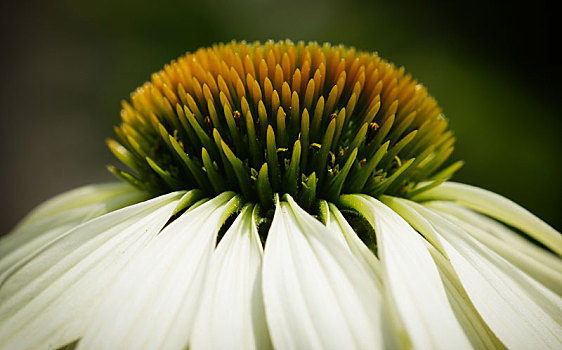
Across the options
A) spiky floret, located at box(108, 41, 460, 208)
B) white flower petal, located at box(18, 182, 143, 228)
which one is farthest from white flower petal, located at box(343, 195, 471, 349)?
white flower petal, located at box(18, 182, 143, 228)

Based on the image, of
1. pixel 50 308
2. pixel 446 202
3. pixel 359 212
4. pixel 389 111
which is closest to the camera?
pixel 50 308

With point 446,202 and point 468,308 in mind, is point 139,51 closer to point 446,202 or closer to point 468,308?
point 446,202

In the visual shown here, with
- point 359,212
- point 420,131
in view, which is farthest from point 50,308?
point 420,131

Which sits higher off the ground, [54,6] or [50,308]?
[54,6]

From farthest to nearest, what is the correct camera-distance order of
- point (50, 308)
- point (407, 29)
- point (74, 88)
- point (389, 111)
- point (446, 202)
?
point (74, 88), point (407, 29), point (446, 202), point (389, 111), point (50, 308)

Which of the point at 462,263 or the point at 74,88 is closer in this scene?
the point at 462,263

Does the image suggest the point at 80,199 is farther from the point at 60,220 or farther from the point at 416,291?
the point at 416,291

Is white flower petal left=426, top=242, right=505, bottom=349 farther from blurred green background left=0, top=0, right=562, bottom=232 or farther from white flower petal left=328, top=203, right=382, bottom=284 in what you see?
blurred green background left=0, top=0, right=562, bottom=232
